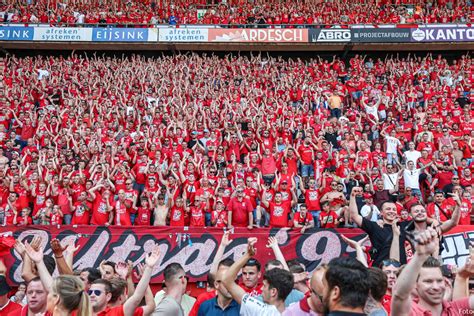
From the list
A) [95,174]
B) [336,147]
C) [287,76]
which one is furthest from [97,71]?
[336,147]

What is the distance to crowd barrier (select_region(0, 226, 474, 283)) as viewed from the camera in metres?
8.32

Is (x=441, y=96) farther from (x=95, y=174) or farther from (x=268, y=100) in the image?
(x=95, y=174)

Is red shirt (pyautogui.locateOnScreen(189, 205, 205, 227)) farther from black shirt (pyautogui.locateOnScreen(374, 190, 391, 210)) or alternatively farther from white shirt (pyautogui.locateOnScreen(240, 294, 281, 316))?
white shirt (pyautogui.locateOnScreen(240, 294, 281, 316))

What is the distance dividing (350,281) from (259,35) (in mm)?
21393

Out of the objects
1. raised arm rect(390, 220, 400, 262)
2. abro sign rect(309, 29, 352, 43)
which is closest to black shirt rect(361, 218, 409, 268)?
raised arm rect(390, 220, 400, 262)

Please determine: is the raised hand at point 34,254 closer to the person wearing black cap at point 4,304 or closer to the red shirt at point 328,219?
the person wearing black cap at point 4,304

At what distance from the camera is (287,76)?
18703mm

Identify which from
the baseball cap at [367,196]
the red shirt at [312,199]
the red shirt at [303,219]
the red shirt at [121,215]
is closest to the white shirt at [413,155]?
the baseball cap at [367,196]

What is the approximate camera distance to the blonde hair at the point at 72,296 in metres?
3.16

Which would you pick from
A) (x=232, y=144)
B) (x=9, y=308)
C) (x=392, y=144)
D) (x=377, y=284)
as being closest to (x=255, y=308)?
(x=377, y=284)

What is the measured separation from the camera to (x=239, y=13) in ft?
82.4

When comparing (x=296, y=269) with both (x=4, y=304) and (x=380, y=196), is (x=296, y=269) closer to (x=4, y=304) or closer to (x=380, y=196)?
(x=4, y=304)

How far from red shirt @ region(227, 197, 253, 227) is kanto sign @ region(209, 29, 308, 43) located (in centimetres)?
1442

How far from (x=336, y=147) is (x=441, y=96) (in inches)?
215
